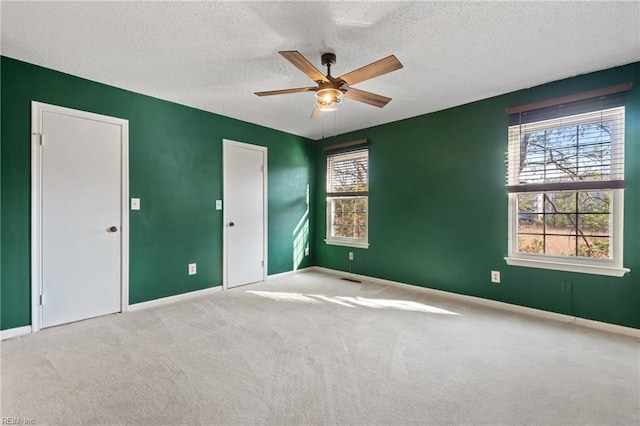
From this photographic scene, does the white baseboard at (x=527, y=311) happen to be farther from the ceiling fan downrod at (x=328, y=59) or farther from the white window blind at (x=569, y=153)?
the ceiling fan downrod at (x=328, y=59)

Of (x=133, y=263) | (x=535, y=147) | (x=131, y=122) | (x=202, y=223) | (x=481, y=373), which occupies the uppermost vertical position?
(x=131, y=122)

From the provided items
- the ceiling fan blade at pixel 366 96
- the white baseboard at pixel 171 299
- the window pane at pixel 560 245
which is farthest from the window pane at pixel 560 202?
the white baseboard at pixel 171 299

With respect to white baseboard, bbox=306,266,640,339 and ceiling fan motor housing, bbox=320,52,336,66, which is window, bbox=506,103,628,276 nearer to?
white baseboard, bbox=306,266,640,339

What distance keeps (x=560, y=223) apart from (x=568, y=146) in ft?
2.54

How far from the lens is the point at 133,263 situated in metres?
3.27

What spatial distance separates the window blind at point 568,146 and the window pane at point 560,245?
0.50 m

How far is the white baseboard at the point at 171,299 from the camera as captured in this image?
3.28 meters

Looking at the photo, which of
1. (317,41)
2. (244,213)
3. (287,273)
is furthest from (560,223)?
(244,213)

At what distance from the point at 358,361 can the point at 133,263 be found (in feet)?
8.71

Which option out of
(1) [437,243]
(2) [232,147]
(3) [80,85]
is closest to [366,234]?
(1) [437,243]

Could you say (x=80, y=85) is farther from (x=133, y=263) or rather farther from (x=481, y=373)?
(x=481, y=373)

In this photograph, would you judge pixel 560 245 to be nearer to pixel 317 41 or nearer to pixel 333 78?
pixel 333 78

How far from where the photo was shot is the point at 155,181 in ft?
11.3

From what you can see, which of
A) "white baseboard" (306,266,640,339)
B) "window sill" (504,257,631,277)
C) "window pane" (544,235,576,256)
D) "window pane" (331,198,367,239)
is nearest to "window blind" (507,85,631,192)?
"window pane" (544,235,576,256)
